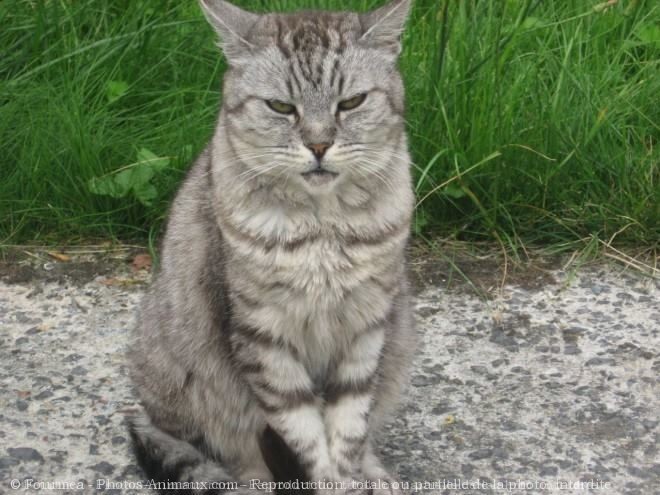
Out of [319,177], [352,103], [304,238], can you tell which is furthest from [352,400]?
[352,103]

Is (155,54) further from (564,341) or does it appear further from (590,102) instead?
(564,341)

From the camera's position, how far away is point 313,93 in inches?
108

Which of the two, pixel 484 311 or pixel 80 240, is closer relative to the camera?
pixel 484 311

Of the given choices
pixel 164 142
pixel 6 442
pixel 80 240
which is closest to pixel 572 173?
pixel 164 142

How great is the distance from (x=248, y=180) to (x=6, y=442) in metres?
1.06

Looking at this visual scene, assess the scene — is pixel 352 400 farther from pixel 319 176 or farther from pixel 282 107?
pixel 282 107

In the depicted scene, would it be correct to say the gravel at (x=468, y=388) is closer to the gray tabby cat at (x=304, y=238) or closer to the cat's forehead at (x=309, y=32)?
the gray tabby cat at (x=304, y=238)

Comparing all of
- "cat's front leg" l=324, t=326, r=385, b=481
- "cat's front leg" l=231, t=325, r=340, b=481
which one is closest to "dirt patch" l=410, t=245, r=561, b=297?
"cat's front leg" l=324, t=326, r=385, b=481

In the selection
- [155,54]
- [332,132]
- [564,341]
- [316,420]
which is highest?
[332,132]

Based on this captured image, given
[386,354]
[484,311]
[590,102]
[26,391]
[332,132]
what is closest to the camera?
[332,132]

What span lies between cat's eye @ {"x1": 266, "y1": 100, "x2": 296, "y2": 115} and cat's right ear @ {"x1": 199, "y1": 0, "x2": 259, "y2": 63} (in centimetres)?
16

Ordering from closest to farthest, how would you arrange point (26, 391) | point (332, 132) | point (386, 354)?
point (332, 132) < point (386, 354) < point (26, 391)

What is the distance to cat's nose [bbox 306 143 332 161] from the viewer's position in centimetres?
273

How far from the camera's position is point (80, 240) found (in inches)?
166
